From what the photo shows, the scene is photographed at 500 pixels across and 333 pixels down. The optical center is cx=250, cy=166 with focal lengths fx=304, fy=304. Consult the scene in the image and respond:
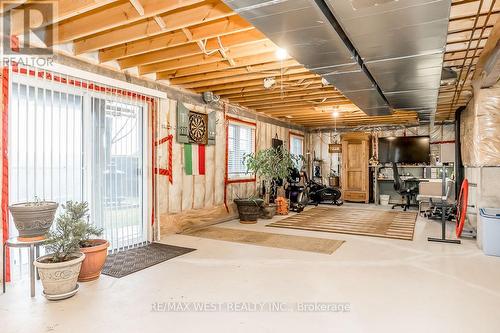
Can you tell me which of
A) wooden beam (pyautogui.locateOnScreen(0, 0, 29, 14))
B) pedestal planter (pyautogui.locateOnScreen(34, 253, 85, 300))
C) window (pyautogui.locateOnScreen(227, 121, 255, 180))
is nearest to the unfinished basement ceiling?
wooden beam (pyautogui.locateOnScreen(0, 0, 29, 14))

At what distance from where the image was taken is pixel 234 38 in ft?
11.3

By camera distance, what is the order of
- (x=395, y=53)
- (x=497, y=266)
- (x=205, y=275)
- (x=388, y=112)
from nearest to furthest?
(x=395, y=53) → (x=205, y=275) → (x=497, y=266) → (x=388, y=112)

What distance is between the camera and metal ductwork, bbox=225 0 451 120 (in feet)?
7.07

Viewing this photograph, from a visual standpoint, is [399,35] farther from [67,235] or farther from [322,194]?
[322,194]

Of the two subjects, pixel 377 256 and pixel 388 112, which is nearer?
pixel 377 256

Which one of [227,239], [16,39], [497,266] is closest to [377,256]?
[497,266]

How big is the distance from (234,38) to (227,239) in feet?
9.86

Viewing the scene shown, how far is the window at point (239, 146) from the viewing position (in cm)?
689

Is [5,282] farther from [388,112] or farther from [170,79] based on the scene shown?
[388,112]

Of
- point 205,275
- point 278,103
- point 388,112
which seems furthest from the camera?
point 278,103

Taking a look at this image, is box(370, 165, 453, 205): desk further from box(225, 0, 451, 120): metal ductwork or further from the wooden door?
box(225, 0, 451, 120): metal ductwork

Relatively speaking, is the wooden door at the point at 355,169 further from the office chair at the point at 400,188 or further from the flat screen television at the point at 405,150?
the office chair at the point at 400,188

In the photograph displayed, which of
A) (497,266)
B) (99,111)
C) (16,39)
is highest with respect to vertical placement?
(16,39)

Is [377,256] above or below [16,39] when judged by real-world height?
below
